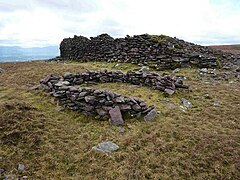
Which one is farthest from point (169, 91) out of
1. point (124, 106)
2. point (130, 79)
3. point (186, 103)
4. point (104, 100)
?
point (104, 100)

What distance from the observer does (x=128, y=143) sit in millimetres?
7133

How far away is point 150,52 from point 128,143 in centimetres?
1487

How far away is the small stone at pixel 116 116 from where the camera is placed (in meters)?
8.41

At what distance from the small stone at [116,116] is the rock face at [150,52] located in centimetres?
1082

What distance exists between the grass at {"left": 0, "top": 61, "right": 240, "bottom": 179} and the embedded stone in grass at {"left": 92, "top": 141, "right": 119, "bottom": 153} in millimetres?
203

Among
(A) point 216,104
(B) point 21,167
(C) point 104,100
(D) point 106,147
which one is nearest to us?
(B) point 21,167

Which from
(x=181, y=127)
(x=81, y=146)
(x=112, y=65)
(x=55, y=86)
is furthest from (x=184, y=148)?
(x=112, y=65)

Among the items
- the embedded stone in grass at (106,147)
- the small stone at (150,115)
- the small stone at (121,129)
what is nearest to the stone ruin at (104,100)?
the small stone at (150,115)

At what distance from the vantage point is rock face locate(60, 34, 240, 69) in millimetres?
18922

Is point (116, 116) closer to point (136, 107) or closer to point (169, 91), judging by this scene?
point (136, 107)

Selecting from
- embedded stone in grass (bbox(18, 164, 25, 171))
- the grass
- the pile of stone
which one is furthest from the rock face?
embedded stone in grass (bbox(18, 164, 25, 171))

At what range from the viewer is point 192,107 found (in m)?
10.0

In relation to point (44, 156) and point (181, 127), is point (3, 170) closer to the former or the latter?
point (44, 156)

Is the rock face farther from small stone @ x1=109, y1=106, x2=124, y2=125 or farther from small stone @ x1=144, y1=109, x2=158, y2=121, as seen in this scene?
small stone @ x1=109, y1=106, x2=124, y2=125
